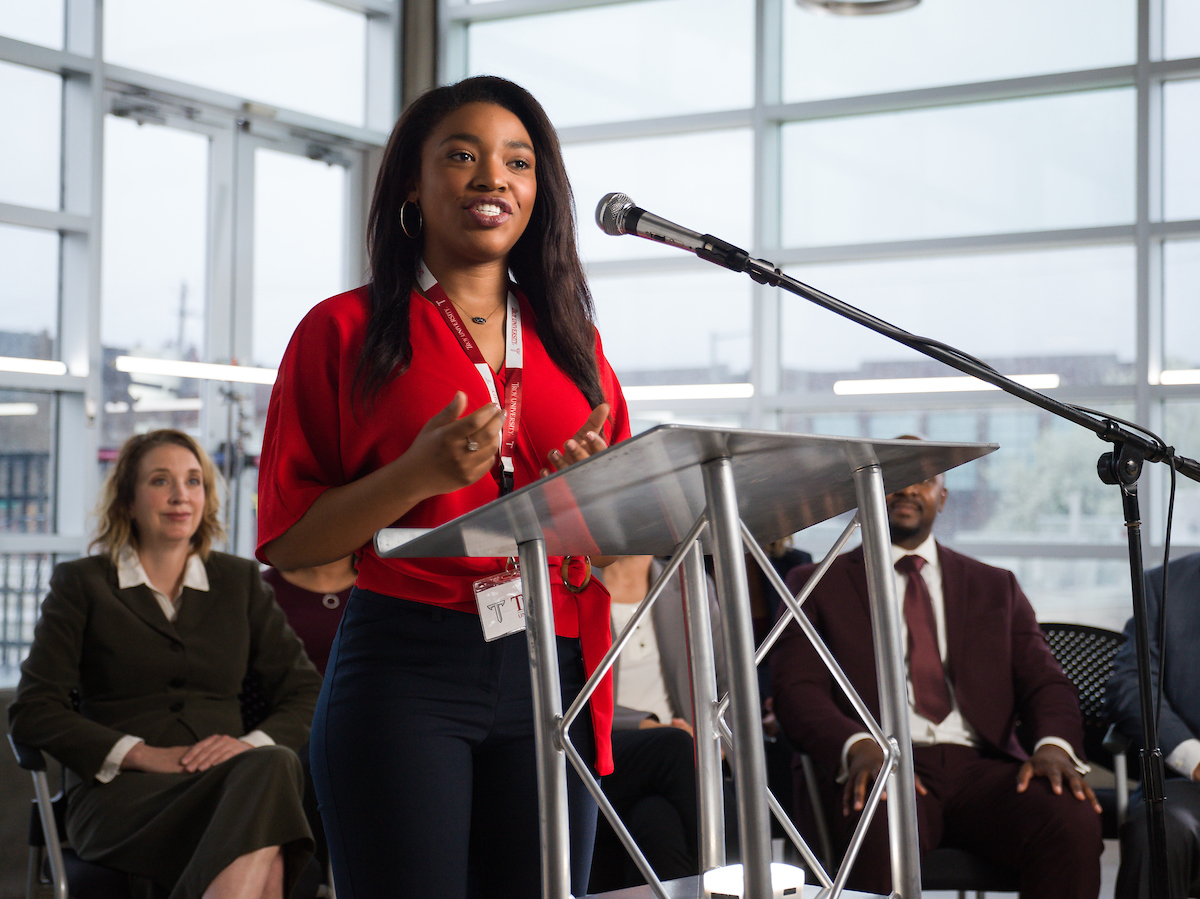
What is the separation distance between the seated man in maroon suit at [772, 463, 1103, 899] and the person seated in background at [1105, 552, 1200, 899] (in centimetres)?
10

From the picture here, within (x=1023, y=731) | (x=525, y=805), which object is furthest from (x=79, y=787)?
(x=1023, y=731)

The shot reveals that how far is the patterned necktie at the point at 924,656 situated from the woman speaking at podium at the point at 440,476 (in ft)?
6.48

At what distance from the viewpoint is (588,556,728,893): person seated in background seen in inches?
116

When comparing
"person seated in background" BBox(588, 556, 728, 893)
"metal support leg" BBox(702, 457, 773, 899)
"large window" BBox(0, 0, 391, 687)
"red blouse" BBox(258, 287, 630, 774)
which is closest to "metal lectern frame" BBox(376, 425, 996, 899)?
"metal support leg" BBox(702, 457, 773, 899)

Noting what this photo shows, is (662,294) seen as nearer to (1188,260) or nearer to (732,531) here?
(1188,260)

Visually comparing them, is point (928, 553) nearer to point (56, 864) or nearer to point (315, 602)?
point (315, 602)

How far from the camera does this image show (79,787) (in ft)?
9.34

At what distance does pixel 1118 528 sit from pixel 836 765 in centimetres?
298

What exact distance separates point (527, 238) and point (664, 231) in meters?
0.21

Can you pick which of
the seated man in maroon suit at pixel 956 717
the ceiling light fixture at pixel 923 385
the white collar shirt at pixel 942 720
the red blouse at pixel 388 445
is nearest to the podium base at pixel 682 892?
the red blouse at pixel 388 445

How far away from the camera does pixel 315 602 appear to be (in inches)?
151

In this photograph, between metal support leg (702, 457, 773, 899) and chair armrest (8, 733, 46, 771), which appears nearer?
metal support leg (702, 457, 773, 899)

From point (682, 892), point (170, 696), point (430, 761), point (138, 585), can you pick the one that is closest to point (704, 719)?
point (682, 892)

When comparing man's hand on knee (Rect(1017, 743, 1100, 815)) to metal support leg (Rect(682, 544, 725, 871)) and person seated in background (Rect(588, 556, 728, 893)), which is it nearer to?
person seated in background (Rect(588, 556, 728, 893))
